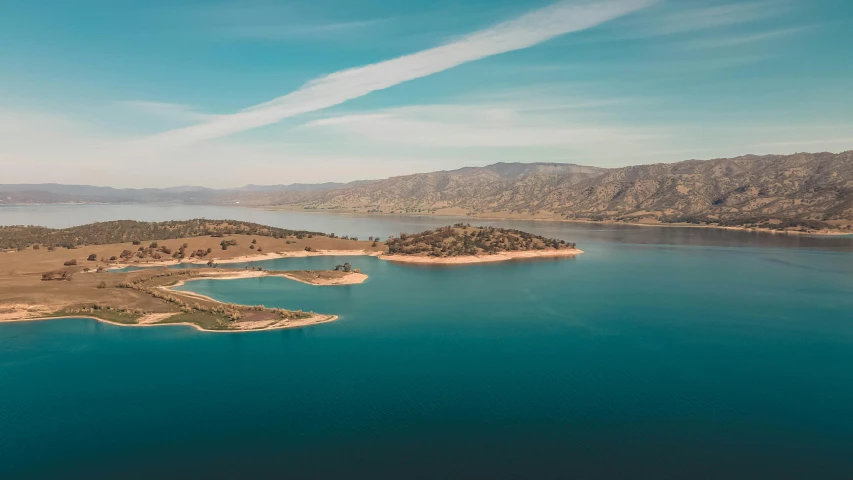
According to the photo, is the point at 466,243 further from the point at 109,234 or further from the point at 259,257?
the point at 109,234

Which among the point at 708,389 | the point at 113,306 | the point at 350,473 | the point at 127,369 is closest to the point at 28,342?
the point at 113,306

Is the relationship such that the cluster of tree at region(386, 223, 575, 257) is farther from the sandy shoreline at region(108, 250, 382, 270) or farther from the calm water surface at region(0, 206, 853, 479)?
the calm water surface at region(0, 206, 853, 479)

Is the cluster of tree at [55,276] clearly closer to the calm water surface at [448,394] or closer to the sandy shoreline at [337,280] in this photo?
the calm water surface at [448,394]

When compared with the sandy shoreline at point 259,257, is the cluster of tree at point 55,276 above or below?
above

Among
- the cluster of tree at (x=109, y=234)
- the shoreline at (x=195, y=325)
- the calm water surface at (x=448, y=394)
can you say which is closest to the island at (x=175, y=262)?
the shoreline at (x=195, y=325)

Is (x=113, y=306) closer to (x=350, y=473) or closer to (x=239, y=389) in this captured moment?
(x=239, y=389)

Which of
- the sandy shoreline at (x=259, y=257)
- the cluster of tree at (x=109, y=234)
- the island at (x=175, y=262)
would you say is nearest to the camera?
the island at (x=175, y=262)
